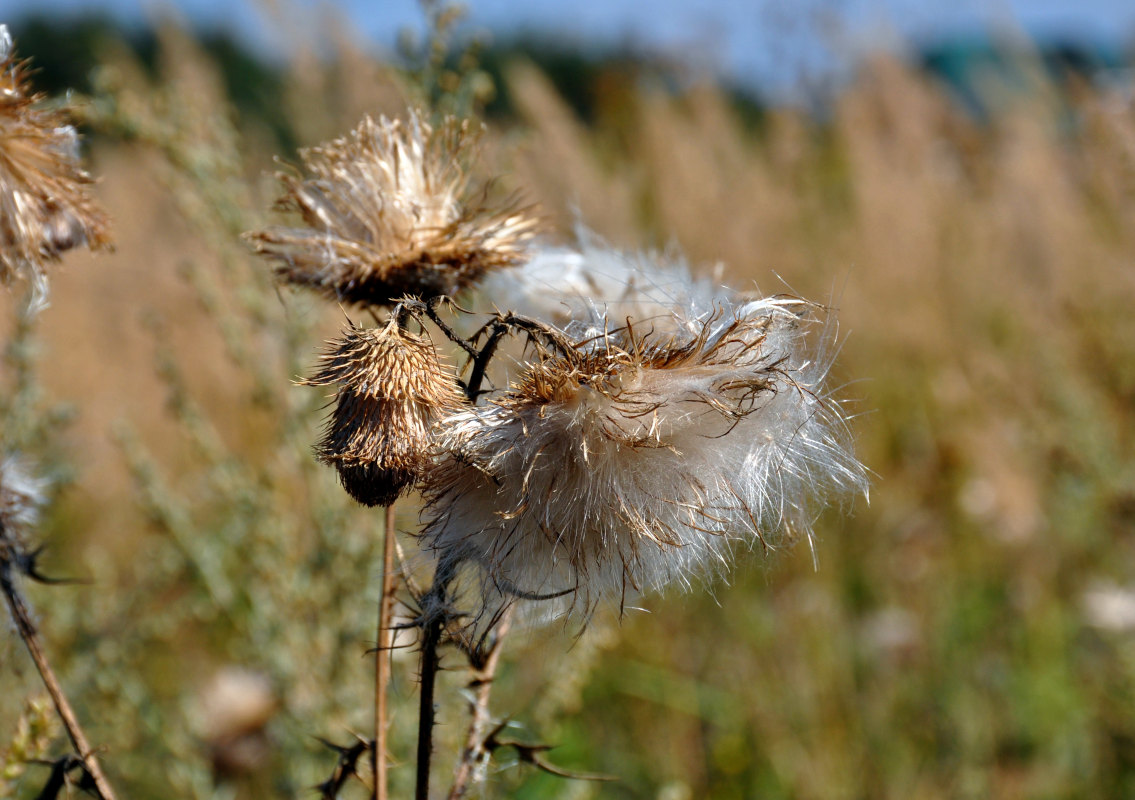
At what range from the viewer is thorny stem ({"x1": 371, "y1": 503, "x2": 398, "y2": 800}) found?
75 cm

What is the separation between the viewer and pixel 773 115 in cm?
491

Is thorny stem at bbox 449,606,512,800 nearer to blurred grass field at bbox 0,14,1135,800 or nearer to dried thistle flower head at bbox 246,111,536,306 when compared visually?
blurred grass field at bbox 0,14,1135,800

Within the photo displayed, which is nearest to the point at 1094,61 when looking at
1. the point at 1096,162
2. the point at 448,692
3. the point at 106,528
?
the point at 1096,162

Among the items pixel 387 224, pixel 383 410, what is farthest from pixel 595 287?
pixel 383 410

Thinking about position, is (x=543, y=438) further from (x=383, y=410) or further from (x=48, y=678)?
(x=48, y=678)

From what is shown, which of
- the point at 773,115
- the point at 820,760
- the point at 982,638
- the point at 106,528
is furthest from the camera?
the point at 773,115

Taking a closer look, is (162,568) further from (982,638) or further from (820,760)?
(982,638)

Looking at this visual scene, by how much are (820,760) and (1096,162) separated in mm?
2227

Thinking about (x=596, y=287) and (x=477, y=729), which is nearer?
(x=477, y=729)

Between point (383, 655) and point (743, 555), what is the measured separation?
0.32m

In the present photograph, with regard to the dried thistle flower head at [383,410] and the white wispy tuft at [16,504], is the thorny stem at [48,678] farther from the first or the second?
the dried thistle flower head at [383,410]

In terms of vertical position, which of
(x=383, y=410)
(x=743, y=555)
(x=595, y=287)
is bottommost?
(x=743, y=555)

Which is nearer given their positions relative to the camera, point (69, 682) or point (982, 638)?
point (69, 682)

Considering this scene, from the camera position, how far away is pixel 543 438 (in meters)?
0.72
